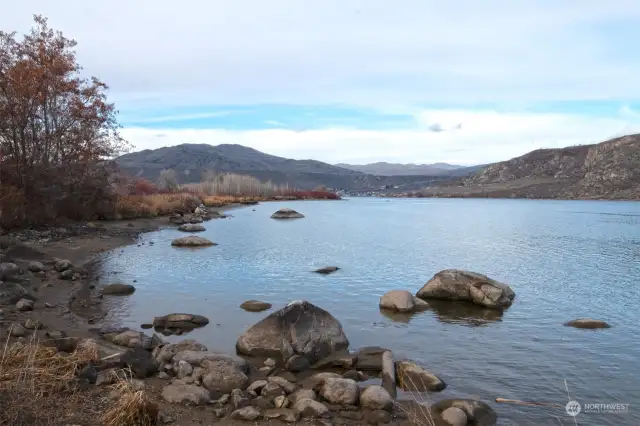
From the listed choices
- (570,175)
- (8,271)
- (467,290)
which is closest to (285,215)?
(467,290)

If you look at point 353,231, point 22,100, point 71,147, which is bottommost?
point 353,231

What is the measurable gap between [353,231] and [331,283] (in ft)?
92.9

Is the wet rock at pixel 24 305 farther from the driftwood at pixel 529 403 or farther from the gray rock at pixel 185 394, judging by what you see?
the driftwood at pixel 529 403

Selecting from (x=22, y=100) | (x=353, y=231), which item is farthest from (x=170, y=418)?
A: (x=353, y=231)

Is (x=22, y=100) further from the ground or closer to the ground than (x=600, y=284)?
further from the ground

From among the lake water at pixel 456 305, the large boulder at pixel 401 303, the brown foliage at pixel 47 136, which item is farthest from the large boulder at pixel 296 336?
the brown foliage at pixel 47 136

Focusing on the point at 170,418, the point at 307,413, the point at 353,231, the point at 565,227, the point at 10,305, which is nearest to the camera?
the point at 170,418

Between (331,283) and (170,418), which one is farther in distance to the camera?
(331,283)

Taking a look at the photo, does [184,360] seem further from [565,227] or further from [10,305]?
[565,227]

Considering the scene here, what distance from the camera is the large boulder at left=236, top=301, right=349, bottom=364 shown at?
475 inches

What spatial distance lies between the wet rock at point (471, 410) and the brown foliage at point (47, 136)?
2611cm

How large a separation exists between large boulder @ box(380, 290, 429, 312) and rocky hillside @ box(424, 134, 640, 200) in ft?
444

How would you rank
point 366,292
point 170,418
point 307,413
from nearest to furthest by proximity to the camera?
point 170,418
point 307,413
point 366,292

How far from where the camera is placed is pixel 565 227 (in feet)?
184
